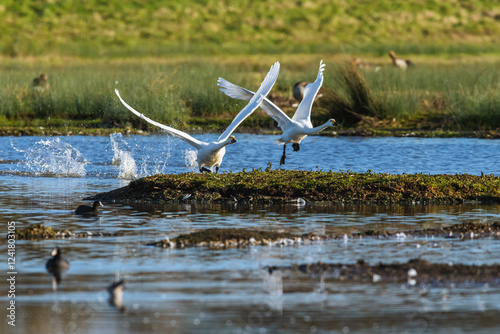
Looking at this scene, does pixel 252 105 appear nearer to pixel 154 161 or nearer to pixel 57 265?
pixel 154 161

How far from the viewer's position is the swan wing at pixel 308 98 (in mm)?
16700

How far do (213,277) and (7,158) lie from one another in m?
13.1

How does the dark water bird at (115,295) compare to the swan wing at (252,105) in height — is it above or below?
below

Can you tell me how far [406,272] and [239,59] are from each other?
40589 mm

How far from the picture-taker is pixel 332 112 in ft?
85.6

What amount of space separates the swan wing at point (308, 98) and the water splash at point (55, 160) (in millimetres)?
4719

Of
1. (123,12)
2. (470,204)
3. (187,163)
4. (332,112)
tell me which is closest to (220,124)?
(332,112)

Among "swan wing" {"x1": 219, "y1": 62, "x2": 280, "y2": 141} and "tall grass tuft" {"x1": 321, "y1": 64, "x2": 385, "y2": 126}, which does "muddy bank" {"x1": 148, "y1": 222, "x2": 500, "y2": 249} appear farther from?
"tall grass tuft" {"x1": 321, "y1": 64, "x2": 385, "y2": 126}

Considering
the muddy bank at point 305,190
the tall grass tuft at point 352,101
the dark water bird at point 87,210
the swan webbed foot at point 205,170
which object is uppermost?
the tall grass tuft at point 352,101

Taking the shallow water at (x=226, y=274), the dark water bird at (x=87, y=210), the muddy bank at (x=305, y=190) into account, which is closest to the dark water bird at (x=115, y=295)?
the shallow water at (x=226, y=274)

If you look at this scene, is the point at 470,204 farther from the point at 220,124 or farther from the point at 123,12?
the point at 123,12

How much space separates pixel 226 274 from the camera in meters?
9.08

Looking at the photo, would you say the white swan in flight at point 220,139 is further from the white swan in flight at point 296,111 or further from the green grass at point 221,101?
the green grass at point 221,101

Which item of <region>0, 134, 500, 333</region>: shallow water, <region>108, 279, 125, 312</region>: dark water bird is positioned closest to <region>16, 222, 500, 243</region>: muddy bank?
<region>0, 134, 500, 333</region>: shallow water
